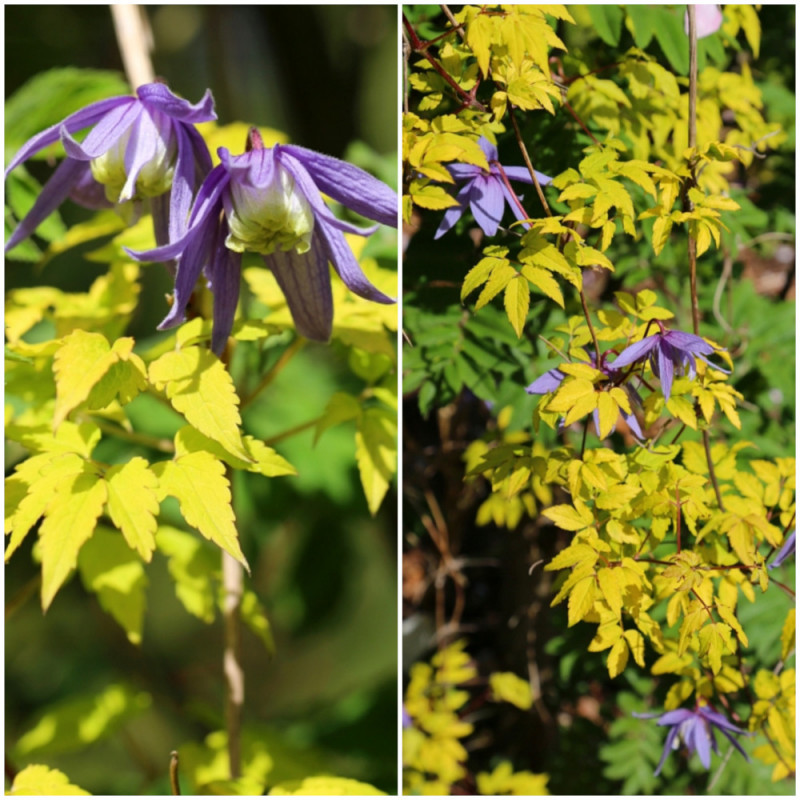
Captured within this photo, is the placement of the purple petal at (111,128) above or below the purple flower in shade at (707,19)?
below

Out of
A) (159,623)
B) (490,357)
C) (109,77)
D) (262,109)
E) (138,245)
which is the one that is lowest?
(159,623)

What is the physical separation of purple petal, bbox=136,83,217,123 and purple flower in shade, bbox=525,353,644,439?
338 millimetres

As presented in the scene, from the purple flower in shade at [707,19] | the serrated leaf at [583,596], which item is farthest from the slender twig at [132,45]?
the serrated leaf at [583,596]

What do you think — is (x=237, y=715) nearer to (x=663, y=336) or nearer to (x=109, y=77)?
(x=663, y=336)

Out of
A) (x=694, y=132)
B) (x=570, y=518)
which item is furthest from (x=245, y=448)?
(x=694, y=132)

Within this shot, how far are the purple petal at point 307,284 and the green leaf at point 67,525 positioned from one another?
0.21 m

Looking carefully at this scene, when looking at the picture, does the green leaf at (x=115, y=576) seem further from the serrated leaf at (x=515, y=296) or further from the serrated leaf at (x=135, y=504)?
the serrated leaf at (x=515, y=296)

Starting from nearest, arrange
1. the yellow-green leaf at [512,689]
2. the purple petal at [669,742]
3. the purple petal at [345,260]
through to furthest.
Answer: the purple petal at [345,260]
the purple petal at [669,742]
the yellow-green leaf at [512,689]

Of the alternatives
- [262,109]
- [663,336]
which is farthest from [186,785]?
[262,109]

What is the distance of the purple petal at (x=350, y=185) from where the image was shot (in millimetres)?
582

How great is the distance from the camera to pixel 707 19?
2.55ft

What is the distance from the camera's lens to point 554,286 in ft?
1.98

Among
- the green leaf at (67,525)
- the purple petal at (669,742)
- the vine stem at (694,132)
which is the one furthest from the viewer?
the purple petal at (669,742)

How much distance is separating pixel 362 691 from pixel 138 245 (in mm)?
717
